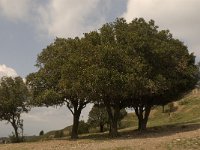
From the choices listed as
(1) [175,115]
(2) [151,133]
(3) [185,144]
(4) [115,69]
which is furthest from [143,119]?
(1) [175,115]

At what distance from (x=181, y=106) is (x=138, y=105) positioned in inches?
1458

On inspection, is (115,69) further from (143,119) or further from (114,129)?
(143,119)

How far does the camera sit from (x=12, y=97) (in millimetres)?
68312

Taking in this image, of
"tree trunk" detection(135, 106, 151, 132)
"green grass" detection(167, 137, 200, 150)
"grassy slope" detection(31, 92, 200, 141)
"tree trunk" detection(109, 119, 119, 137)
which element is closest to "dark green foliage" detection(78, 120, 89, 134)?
"grassy slope" detection(31, 92, 200, 141)

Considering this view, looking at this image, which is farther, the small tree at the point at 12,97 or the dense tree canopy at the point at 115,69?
the small tree at the point at 12,97

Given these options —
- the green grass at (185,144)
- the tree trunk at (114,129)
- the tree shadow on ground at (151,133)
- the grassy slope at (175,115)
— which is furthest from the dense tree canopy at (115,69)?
the grassy slope at (175,115)

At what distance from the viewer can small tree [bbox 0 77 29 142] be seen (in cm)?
6819

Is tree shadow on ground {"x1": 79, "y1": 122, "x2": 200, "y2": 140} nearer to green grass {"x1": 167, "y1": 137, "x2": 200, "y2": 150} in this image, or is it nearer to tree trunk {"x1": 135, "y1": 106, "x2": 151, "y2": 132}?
tree trunk {"x1": 135, "y1": 106, "x2": 151, "y2": 132}

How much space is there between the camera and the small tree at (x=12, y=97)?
224 ft

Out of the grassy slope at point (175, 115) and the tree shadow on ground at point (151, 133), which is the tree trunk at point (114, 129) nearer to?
the tree shadow on ground at point (151, 133)

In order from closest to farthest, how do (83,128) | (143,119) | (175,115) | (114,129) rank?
(114,129), (143,119), (83,128), (175,115)

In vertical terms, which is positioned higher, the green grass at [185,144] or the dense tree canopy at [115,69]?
the dense tree canopy at [115,69]

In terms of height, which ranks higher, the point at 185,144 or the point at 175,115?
the point at 175,115

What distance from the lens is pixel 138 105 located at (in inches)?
2375
